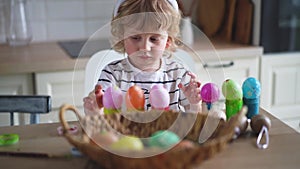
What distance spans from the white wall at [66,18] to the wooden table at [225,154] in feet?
4.47

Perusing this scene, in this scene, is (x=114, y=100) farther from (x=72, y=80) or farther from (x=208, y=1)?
(x=208, y=1)

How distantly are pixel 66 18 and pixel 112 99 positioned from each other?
149 centimetres

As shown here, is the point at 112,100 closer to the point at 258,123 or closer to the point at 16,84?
the point at 258,123

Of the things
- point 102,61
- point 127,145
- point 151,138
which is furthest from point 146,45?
point 127,145

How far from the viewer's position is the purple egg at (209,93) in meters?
1.41

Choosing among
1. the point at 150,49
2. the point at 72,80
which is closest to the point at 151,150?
the point at 150,49

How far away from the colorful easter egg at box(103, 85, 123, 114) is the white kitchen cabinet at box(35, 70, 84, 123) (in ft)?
3.08

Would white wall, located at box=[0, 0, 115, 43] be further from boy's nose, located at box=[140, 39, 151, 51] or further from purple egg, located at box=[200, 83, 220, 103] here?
purple egg, located at box=[200, 83, 220, 103]

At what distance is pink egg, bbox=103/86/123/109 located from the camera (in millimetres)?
1334

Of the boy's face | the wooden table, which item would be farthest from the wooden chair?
the boy's face

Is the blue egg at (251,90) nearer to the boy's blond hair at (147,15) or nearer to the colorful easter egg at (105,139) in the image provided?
the boy's blond hair at (147,15)

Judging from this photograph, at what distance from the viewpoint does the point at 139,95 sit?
1.32 m

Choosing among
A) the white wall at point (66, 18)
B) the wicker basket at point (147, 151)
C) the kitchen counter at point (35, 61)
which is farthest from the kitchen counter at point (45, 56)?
the wicker basket at point (147, 151)

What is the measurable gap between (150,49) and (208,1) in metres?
1.27
